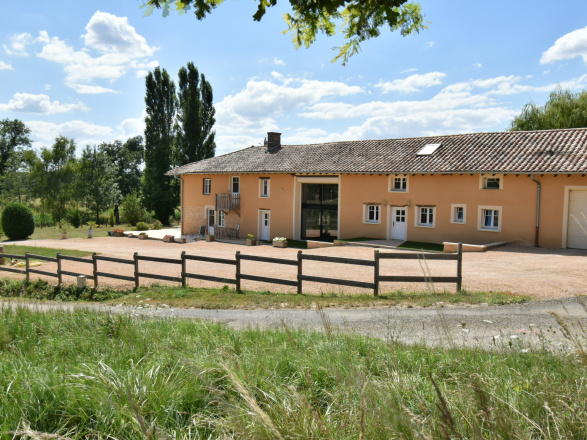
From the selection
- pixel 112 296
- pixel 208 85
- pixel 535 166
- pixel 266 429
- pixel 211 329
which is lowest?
pixel 112 296

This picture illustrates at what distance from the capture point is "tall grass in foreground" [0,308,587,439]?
258 cm

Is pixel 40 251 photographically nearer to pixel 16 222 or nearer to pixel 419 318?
pixel 16 222

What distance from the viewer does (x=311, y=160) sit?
31062 millimetres

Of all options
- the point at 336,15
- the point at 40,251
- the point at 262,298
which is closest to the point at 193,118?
the point at 40,251

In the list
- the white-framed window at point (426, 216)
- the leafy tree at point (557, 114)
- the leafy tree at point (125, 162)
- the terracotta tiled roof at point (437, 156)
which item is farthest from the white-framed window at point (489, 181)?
the leafy tree at point (125, 162)

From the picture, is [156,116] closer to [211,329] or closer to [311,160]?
[311,160]

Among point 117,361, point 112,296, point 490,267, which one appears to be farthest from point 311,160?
point 117,361

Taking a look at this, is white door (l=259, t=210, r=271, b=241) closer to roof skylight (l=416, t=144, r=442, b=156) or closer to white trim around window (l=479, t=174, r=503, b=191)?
roof skylight (l=416, t=144, r=442, b=156)

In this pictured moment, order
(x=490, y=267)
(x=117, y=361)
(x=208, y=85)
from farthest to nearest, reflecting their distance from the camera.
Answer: (x=208, y=85)
(x=490, y=267)
(x=117, y=361)

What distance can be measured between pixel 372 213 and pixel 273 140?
11717mm

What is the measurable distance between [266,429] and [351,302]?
8420 mm

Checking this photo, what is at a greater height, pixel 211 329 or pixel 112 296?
pixel 211 329

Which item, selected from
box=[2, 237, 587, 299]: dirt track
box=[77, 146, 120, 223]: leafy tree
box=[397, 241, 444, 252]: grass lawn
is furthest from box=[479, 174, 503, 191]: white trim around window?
box=[77, 146, 120, 223]: leafy tree

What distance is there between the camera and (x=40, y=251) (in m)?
25.9
